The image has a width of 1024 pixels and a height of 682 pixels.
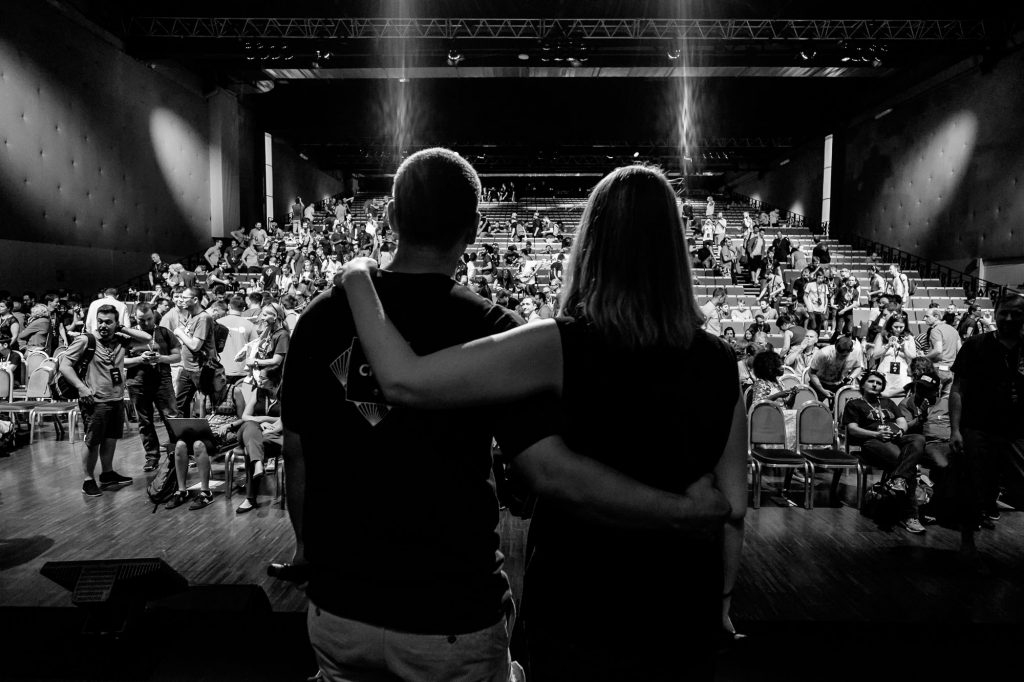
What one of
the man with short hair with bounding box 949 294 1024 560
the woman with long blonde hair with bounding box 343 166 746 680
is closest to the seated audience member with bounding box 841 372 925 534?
the man with short hair with bounding box 949 294 1024 560

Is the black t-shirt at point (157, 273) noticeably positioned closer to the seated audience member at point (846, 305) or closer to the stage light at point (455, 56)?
the stage light at point (455, 56)

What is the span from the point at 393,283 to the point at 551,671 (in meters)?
0.67

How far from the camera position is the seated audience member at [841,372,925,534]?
15.2 ft

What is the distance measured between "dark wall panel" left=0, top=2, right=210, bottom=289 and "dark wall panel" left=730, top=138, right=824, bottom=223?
71.5 ft

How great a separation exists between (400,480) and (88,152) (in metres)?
16.9

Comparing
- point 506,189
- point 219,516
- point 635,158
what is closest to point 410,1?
point 219,516

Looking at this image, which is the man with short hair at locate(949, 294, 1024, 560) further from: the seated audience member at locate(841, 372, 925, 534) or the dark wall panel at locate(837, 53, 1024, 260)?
the dark wall panel at locate(837, 53, 1024, 260)

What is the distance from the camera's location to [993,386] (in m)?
3.91

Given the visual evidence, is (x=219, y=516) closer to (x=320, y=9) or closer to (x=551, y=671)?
(x=551, y=671)

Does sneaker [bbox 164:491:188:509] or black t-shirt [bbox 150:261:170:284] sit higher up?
black t-shirt [bbox 150:261:170:284]

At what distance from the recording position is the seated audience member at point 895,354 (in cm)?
633

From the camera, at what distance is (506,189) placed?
112ft

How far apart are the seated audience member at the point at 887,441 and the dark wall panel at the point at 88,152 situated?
14.0 meters

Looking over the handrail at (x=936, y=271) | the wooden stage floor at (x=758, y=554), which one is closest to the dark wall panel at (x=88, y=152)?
the wooden stage floor at (x=758, y=554)
